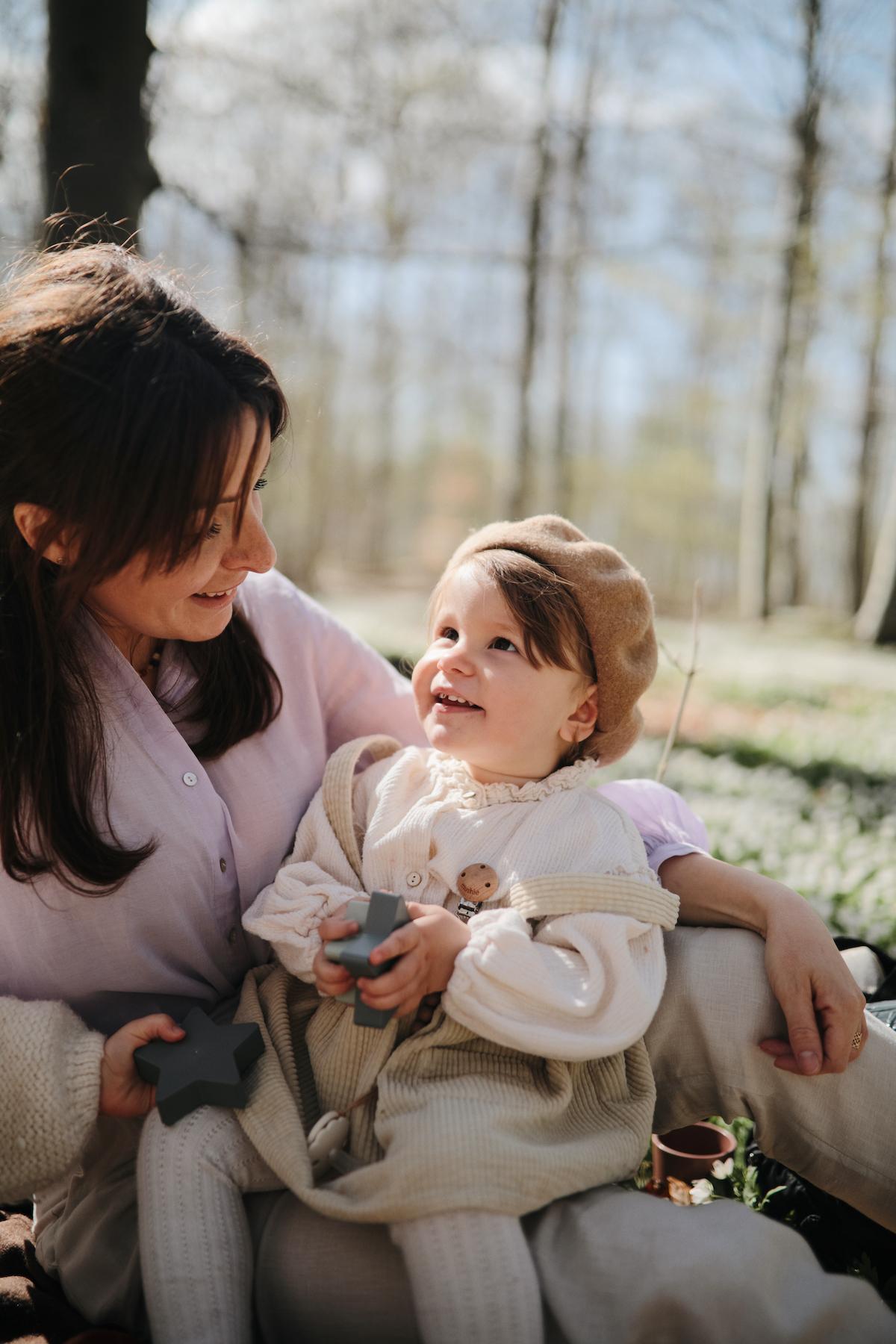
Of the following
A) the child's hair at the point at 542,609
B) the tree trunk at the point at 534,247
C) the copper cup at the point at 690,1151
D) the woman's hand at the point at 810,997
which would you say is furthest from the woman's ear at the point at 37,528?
the tree trunk at the point at 534,247

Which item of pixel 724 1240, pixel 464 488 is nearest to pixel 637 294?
pixel 464 488

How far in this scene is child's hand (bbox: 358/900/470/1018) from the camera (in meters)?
1.69

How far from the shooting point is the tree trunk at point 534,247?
538 inches

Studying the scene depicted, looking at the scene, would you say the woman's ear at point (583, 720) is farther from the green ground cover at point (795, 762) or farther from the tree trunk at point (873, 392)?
the tree trunk at point (873, 392)

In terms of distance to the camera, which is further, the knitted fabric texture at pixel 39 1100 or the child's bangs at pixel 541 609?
the child's bangs at pixel 541 609

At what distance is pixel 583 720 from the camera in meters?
2.24

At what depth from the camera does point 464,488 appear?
36.2 metres

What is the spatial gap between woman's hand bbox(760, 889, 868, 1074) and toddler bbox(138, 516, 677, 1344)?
0.82 ft

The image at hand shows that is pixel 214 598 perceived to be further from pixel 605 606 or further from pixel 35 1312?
pixel 35 1312

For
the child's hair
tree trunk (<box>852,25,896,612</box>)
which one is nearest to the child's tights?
the child's hair

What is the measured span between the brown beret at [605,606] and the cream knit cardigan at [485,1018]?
19cm

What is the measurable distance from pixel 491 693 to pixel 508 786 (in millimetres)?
202

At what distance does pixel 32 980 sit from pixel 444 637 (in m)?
1.07

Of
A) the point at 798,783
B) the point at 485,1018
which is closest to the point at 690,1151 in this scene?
the point at 485,1018
